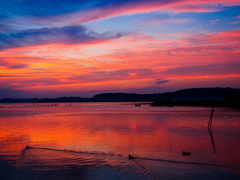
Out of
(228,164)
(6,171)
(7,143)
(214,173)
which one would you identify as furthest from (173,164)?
(7,143)

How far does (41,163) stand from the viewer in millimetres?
12539

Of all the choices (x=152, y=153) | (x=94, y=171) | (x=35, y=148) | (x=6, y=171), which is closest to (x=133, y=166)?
(x=94, y=171)

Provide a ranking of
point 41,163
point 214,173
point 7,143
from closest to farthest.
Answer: point 214,173 < point 41,163 < point 7,143

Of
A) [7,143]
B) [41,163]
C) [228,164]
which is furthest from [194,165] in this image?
[7,143]

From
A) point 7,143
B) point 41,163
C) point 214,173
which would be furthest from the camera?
point 7,143

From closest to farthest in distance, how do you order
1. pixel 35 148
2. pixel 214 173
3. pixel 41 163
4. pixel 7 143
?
pixel 214 173
pixel 41 163
pixel 35 148
pixel 7 143

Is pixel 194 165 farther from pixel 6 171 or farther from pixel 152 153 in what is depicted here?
pixel 6 171

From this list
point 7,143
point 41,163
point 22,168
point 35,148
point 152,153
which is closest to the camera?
point 22,168

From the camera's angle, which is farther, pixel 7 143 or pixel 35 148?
pixel 7 143

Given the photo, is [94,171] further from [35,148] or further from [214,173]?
[35,148]

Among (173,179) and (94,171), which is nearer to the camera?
(173,179)

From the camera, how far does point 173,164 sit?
12.2 metres

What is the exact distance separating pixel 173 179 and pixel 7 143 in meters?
14.3

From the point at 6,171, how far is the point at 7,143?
7900 mm
